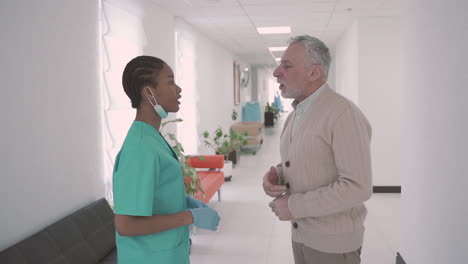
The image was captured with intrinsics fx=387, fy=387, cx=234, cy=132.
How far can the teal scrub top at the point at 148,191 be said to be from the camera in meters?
1.45

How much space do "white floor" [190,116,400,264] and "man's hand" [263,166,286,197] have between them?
7.29 feet

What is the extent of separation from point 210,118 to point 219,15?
322cm

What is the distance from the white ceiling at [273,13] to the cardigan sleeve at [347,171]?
375 cm

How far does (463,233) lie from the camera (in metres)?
2.28

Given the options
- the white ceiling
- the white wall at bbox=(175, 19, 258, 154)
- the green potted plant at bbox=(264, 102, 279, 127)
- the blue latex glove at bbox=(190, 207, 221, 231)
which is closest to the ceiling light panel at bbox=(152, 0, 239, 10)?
the white ceiling

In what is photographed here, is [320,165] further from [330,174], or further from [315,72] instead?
[315,72]

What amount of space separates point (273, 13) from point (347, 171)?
5.10 meters

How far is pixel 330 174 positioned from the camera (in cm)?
176

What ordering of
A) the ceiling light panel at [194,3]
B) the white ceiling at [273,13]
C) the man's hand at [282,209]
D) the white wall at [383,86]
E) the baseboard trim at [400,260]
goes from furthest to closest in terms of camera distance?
the white wall at [383,86]
the white ceiling at [273,13]
the ceiling light panel at [194,3]
the baseboard trim at [400,260]
the man's hand at [282,209]

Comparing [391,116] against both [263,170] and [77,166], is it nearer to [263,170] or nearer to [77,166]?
[263,170]

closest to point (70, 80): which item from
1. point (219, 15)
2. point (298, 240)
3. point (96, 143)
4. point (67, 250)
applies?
point (96, 143)

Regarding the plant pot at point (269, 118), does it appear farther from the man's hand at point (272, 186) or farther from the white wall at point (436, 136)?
the man's hand at point (272, 186)

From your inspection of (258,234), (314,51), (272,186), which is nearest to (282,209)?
(272,186)

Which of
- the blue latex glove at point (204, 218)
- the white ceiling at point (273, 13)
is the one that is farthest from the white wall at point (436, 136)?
the white ceiling at point (273, 13)
